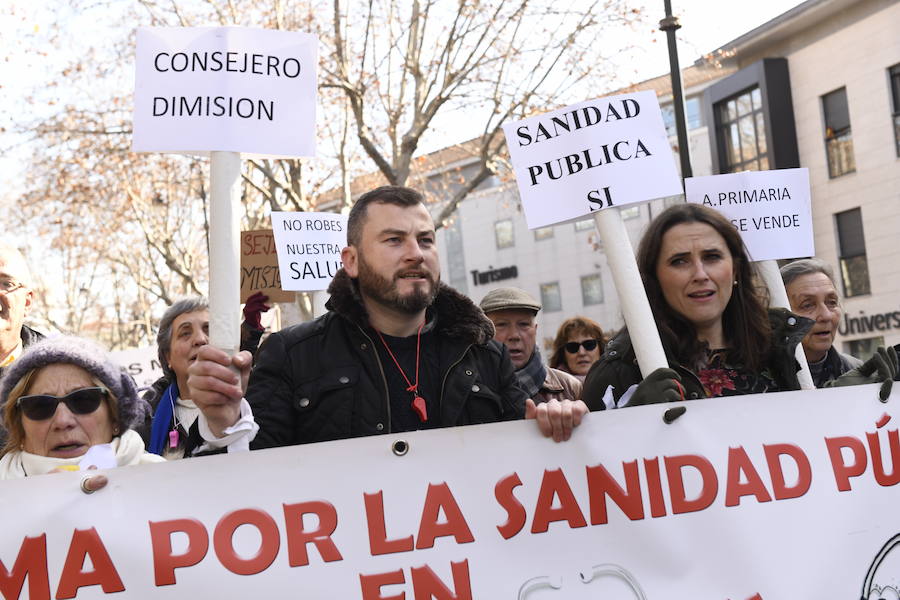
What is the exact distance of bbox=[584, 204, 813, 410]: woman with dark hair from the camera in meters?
3.06

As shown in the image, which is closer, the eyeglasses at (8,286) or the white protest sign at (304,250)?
the eyeglasses at (8,286)

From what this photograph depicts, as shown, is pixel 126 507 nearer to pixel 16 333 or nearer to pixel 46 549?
pixel 46 549

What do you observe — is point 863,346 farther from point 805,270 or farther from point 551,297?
point 805,270

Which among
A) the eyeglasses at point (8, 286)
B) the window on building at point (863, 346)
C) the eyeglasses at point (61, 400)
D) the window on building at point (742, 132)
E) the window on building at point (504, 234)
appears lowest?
the window on building at point (863, 346)

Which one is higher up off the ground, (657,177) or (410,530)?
(657,177)

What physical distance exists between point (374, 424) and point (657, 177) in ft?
3.50

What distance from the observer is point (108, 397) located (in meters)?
2.79

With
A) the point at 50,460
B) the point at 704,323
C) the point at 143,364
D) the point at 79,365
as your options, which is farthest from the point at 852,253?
the point at 50,460

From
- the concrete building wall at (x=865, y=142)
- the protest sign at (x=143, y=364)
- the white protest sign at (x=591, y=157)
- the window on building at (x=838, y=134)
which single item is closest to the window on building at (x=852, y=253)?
the concrete building wall at (x=865, y=142)

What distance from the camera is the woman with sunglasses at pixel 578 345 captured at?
→ 598 cm

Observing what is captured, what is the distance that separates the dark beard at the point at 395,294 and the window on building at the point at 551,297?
35.4 metres

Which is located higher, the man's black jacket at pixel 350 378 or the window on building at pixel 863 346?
the man's black jacket at pixel 350 378

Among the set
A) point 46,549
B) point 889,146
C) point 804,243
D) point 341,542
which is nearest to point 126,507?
point 46,549

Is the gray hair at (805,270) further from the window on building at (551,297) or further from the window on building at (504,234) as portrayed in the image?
the window on building at (504,234)
